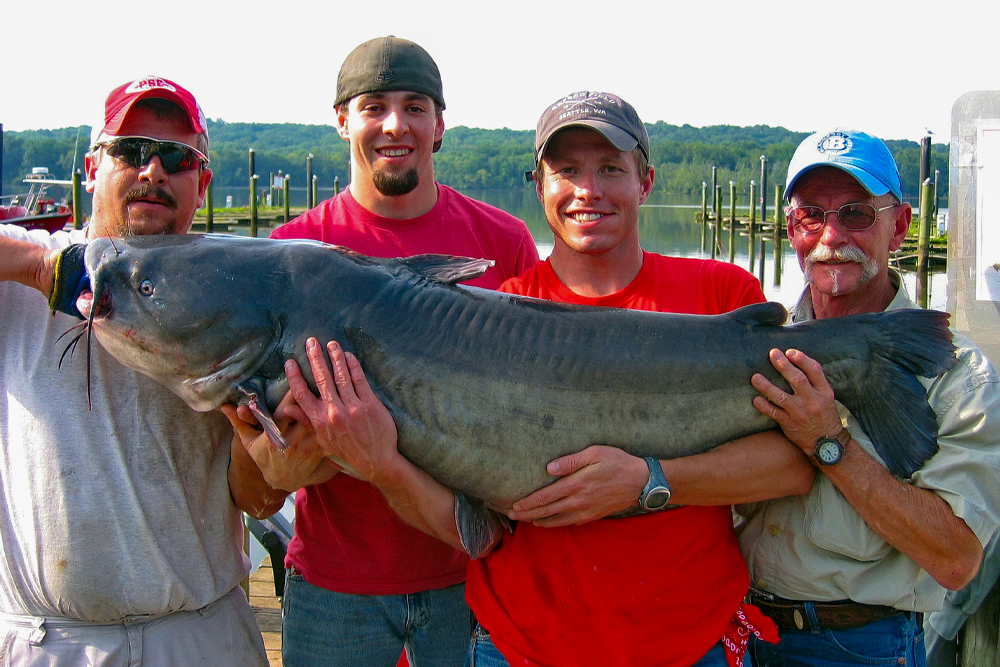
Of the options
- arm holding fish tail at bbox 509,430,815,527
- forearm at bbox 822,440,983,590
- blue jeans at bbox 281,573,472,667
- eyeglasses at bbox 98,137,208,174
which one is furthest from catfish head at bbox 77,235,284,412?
forearm at bbox 822,440,983,590

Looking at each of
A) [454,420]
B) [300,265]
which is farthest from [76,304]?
[454,420]

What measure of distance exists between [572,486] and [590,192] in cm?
103

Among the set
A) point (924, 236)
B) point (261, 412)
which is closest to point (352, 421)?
point (261, 412)

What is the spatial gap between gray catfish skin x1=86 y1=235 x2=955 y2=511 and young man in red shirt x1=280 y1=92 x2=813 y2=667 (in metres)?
0.10

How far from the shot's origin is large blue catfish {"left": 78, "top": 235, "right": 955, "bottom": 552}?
2.64 metres

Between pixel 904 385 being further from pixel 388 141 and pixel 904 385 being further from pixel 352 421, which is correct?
pixel 388 141

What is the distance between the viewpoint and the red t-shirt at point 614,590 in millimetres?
2482

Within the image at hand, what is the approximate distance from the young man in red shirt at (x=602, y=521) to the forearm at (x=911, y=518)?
163mm

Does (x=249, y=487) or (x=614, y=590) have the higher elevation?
(x=249, y=487)

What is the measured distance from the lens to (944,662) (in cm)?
353

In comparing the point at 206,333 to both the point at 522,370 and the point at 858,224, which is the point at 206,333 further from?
the point at 858,224

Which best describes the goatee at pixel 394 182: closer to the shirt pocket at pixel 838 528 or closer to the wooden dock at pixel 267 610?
the shirt pocket at pixel 838 528

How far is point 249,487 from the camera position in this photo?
297cm

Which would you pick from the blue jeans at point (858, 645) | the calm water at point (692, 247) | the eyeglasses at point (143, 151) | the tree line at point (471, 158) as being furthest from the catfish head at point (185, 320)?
the tree line at point (471, 158)
